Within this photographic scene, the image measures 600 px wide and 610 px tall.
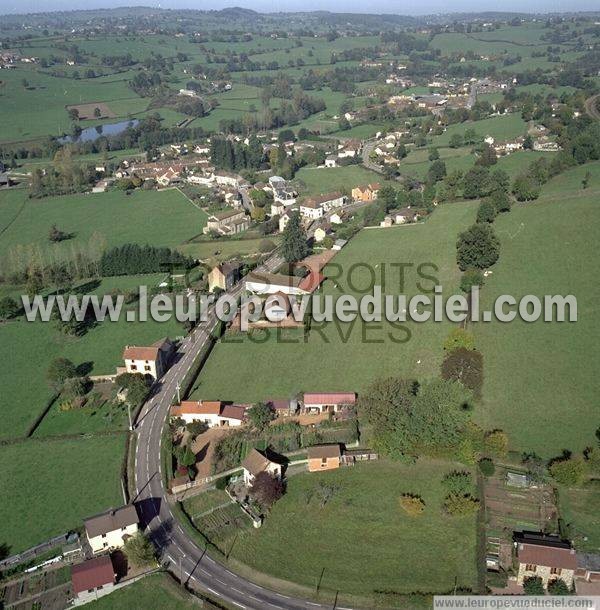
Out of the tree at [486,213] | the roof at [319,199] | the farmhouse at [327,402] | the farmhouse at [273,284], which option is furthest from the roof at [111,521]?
the roof at [319,199]

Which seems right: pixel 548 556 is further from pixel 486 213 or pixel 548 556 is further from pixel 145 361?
pixel 486 213

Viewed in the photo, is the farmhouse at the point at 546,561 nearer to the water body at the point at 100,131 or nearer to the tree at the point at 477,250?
the tree at the point at 477,250

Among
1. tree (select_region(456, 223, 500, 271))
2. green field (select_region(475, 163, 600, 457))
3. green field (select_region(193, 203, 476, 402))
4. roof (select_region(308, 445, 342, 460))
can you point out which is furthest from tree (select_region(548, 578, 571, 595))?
tree (select_region(456, 223, 500, 271))

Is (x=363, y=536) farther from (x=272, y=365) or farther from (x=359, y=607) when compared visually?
(x=272, y=365)

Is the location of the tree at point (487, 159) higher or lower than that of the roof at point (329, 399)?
higher

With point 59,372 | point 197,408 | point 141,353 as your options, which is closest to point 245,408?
point 197,408
